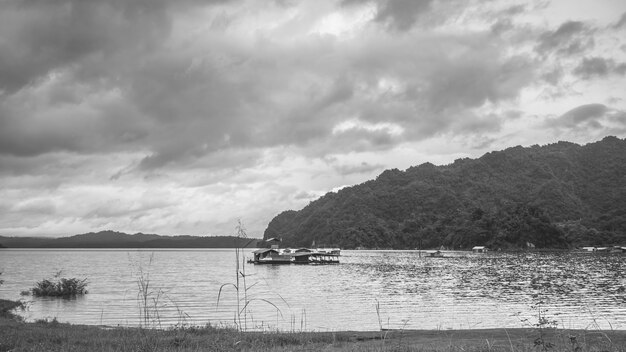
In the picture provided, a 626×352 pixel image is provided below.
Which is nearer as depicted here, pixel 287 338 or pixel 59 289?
pixel 287 338

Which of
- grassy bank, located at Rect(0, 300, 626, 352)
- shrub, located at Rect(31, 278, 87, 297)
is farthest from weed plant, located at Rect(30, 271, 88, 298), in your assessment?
grassy bank, located at Rect(0, 300, 626, 352)

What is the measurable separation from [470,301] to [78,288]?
36.0m

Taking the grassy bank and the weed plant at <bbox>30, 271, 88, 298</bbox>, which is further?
the weed plant at <bbox>30, 271, 88, 298</bbox>

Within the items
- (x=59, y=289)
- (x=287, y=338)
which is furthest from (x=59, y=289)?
(x=287, y=338)

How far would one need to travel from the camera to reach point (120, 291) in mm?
53875

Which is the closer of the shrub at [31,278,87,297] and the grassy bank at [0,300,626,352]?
the grassy bank at [0,300,626,352]

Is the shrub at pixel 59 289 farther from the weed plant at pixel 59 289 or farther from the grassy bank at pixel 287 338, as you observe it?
the grassy bank at pixel 287 338

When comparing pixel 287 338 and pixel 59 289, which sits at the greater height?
pixel 287 338

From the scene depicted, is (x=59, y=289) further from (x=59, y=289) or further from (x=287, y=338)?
(x=287, y=338)

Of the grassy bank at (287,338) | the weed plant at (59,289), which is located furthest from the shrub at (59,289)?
the grassy bank at (287,338)

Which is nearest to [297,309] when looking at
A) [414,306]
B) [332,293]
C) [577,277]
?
[414,306]

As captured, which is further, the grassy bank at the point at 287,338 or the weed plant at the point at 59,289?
the weed plant at the point at 59,289

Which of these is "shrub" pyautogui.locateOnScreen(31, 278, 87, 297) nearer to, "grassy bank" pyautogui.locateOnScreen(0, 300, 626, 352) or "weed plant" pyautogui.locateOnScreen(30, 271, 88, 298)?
"weed plant" pyautogui.locateOnScreen(30, 271, 88, 298)

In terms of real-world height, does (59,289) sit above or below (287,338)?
below
